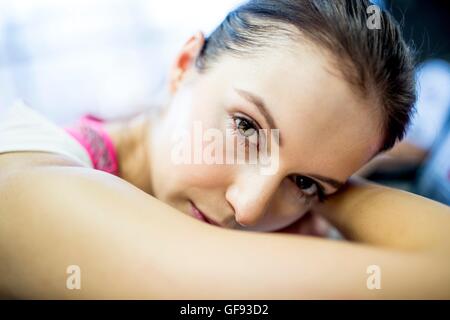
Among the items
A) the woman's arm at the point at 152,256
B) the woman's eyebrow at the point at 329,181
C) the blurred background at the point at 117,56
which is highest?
the blurred background at the point at 117,56

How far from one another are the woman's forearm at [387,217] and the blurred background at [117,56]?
0.57 meters

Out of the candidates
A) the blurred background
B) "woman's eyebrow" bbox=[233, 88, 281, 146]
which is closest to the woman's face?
"woman's eyebrow" bbox=[233, 88, 281, 146]

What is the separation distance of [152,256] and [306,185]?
346mm

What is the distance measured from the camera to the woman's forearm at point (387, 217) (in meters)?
0.56

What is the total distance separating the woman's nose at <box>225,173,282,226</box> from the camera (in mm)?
605

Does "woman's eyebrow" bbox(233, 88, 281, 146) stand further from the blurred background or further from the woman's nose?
the blurred background

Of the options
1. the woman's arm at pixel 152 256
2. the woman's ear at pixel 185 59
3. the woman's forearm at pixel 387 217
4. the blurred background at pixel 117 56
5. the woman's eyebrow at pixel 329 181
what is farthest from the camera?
the blurred background at pixel 117 56

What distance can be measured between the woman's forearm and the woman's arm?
6 cm

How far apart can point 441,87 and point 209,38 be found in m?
1.01

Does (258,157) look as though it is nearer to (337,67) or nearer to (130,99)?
(337,67)

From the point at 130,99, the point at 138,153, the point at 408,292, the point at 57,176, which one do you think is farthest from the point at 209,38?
the point at 130,99

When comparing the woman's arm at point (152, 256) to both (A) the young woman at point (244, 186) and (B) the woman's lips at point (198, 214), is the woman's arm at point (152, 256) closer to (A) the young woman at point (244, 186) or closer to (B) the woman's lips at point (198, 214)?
(A) the young woman at point (244, 186)

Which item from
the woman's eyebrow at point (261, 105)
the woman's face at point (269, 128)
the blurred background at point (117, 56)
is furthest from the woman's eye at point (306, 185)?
the blurred background at point (117, 56)

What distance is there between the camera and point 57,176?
0.48 meters
